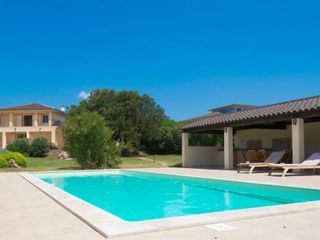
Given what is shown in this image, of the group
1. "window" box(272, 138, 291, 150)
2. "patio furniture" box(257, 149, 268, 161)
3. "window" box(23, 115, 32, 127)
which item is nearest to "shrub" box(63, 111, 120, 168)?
"patio furniture" box(257, 149, 268, 161)

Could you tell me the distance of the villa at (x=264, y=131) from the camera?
1661 centimetres

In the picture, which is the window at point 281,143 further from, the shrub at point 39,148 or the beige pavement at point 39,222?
the shrub at point 39,148

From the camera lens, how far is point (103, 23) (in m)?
21.8

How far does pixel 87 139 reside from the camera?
22.8m

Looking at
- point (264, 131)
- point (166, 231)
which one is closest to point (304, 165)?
point (264, 131)

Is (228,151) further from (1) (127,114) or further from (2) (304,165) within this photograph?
(1) (127,114)

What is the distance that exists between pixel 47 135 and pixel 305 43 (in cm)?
3728

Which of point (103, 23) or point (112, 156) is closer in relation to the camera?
point (103, 23)

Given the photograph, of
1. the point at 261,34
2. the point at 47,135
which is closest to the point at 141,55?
the point at 261,34

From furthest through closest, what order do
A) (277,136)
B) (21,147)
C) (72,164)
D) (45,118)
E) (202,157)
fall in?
(45,118), (21,147), (72,164), (202,157), (277,136)

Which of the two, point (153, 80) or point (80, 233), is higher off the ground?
point (153, 80)

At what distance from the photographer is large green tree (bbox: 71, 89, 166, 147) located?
40062 millimetres

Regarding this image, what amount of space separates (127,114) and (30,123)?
1721 cm

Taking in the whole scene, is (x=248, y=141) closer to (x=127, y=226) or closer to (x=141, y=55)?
(x=141, y=55)
